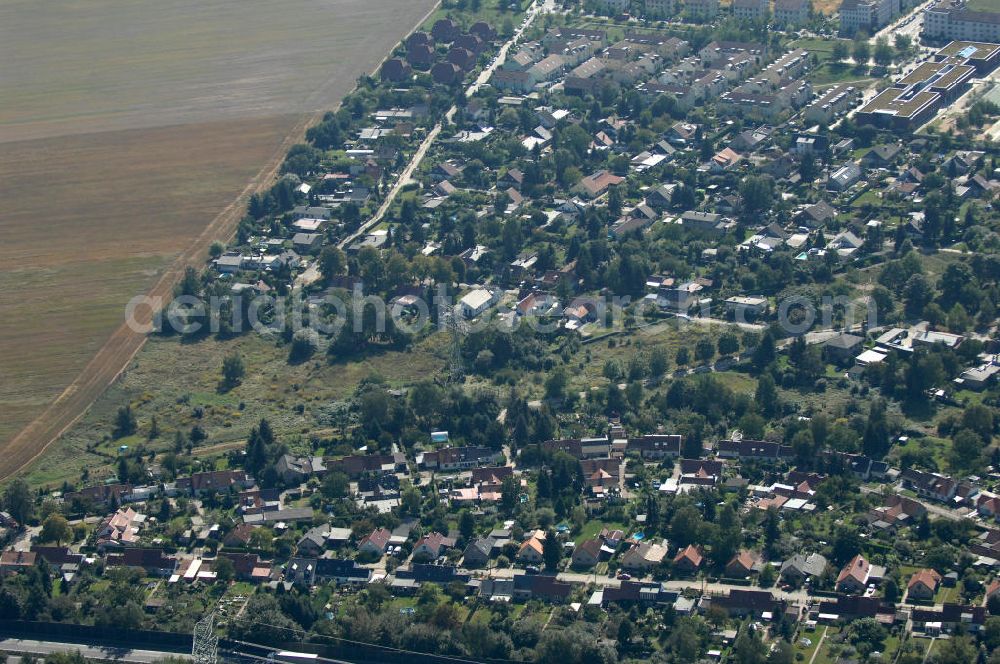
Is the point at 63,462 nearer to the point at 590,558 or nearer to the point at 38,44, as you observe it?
the point at 590,558

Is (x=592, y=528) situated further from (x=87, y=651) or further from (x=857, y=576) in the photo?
(x=87, y=651)

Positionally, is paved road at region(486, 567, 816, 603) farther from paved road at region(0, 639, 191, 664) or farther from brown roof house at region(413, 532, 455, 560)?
paved road at region(0, 639, 191, 664)

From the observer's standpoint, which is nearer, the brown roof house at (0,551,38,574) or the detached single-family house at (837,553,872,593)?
the detached single-family house at (837,553,872,593)

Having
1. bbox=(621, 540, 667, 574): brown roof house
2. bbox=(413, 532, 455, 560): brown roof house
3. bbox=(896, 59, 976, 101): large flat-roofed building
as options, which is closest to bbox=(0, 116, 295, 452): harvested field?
bbox=(413, 532, 455, 560): brown roof house

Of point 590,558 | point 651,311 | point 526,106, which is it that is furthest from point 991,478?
point 526,106

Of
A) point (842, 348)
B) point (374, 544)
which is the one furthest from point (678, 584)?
point (842, 348)

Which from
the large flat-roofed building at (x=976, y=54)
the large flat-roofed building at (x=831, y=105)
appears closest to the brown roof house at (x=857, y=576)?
the large flat-roofed building at (x=831, y=105)
